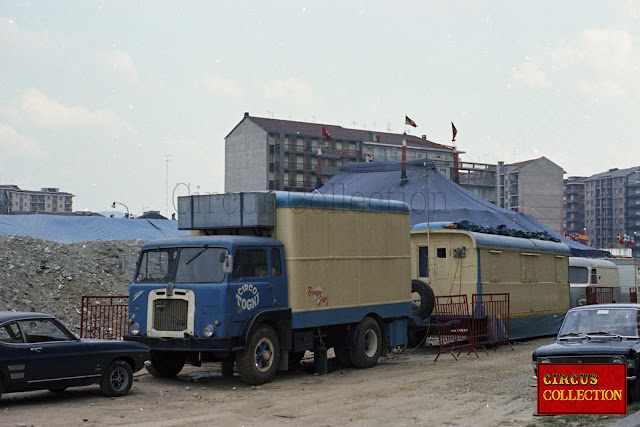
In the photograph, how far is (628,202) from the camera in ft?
552

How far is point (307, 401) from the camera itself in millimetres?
12977

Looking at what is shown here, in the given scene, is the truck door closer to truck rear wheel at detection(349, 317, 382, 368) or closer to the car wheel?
the car wheel

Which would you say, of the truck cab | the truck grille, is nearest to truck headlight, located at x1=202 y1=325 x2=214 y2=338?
the truck cab

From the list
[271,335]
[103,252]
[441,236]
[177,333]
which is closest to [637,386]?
[271,335]

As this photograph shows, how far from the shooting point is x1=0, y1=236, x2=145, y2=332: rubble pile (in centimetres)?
2528

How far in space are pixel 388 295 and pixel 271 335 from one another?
417cm

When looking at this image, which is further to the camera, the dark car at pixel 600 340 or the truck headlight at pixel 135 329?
the truck headlight at pixel 135 329

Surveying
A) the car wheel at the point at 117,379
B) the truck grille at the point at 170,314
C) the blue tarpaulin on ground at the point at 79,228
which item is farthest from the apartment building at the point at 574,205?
the car wheel at the point at 117,379

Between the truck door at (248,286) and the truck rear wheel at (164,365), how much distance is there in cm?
174

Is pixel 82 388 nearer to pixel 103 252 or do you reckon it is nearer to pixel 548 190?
pixel 103 252

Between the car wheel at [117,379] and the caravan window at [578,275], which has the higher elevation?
the caravan window at [578,275]

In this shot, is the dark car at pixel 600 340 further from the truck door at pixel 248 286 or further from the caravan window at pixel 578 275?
the caravan window at pixel 578 275

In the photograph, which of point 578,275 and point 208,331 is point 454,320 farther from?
point 578,275

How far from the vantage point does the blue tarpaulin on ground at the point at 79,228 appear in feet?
132
